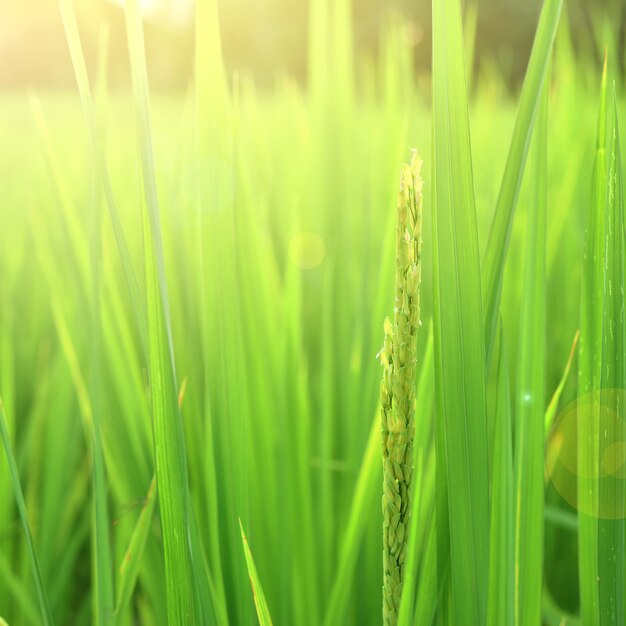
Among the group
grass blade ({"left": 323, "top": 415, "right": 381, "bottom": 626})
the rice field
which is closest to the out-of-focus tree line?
the rice field

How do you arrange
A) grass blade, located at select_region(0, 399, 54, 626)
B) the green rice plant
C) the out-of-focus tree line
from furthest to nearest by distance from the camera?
the out-of-focus tree line → grass blade, located at select_region(0, 399, 54, 626) → the green rice plant

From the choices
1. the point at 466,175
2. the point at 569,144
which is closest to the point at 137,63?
the point at 466,175

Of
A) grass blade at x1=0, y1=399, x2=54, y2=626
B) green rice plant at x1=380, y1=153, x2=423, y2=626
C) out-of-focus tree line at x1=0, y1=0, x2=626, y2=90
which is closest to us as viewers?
green rice plant at x1=380, y1=153, x2=423, y2=626

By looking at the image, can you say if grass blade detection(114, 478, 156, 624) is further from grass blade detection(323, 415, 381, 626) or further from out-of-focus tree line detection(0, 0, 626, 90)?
out-of-focus tree line detection(0, 0, 626, 90)

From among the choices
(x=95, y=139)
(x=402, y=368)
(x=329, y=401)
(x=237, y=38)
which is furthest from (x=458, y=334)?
(x=237, y=38)

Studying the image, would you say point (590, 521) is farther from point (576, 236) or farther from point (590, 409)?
point (576, 236)

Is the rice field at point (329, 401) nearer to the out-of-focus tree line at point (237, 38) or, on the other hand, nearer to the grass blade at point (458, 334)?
the grass blade at point (458, 334)

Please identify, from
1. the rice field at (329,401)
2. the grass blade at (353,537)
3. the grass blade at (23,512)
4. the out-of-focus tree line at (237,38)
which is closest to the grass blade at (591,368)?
the rice field at (329,401)

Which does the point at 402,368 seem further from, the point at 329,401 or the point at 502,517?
the point at 329,401
